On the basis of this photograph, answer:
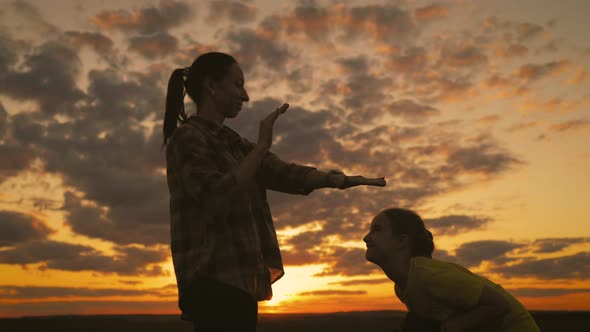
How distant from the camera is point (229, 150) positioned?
12.9ft

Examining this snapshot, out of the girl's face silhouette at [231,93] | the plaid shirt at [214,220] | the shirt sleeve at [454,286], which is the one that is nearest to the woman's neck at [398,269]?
the shirt sleeve at [454,286]

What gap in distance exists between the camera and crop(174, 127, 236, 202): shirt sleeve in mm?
3361

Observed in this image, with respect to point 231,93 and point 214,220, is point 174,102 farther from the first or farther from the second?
point 214,220

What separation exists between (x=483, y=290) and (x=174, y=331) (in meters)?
30.4

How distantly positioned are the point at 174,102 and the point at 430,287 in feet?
8.25

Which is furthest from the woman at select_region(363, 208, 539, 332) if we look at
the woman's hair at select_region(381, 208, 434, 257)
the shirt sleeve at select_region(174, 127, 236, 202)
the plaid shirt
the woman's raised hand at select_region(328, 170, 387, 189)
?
the shirt sleeve at select_region(174, 127, 236, 202)

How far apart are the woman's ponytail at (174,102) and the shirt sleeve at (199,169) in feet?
1.09

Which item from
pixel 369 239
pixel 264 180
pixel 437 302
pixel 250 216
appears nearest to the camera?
pixel 250 216

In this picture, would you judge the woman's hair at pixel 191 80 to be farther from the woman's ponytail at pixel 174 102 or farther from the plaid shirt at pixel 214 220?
the plaid shirt at pixel 214 220

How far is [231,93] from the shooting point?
3965 mm

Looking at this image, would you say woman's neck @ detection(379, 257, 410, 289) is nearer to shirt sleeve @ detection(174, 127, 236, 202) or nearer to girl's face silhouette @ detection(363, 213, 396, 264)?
girl's face silhouette @ detection(363, 213, 396, 264)

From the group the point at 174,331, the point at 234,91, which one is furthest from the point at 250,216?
the point at 174,331

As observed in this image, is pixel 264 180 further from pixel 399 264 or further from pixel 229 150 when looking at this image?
pixel 399 264

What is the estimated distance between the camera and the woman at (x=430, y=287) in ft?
14.8
